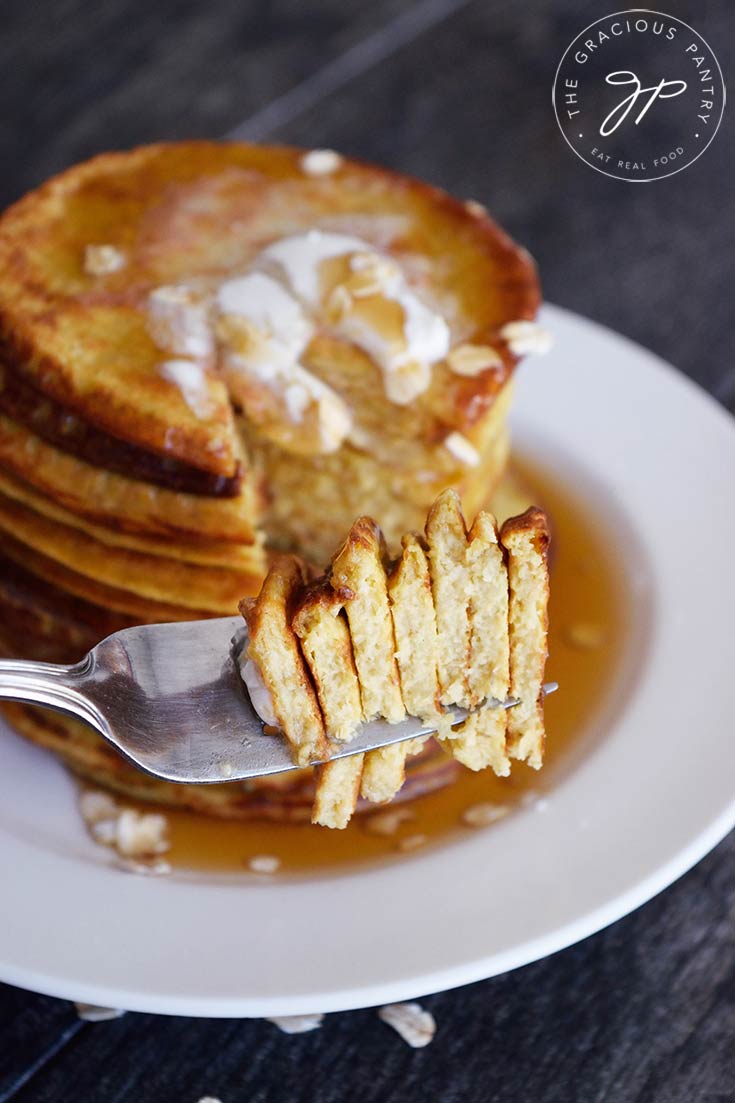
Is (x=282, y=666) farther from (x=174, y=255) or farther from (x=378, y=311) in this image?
(x=174, y=255)

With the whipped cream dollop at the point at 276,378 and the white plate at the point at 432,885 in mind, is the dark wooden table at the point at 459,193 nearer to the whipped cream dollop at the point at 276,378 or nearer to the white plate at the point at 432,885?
the white plate at the point at 432,885

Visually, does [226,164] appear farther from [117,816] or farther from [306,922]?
[306,922]

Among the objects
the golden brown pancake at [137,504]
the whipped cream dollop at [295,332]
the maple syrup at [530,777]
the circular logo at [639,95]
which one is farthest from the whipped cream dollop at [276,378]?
the circular logo at [639,95]

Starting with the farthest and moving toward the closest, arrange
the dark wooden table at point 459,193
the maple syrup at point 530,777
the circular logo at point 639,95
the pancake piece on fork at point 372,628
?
the circular logo at point 639,95 < the maple syrup at point 530,777 < the dark wooden table at point 459,193 < the pancake piece on fork at point 372,628

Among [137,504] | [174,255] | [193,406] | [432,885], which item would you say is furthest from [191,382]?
[432,885]

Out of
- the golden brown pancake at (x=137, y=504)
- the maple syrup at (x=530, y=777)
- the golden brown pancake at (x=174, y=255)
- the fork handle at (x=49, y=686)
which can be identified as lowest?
the maple syrup at (x=530, y=777)
